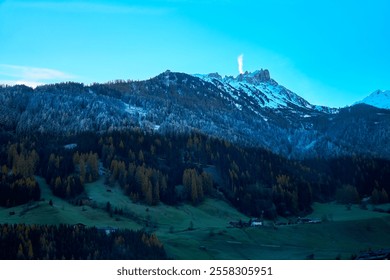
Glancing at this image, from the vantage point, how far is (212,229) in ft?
303

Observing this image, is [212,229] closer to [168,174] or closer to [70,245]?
[70,245]

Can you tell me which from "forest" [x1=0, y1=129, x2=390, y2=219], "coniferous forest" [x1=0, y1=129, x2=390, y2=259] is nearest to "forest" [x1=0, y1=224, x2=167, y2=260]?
"coniferous forest" [x1=0, y1=129, x2=390, y2=259]

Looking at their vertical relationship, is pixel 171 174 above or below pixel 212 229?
above

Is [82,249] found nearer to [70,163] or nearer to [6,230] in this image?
[6,230]

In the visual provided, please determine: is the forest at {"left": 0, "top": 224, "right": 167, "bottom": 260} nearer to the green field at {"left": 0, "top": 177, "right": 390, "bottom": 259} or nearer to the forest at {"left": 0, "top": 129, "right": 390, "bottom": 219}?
the green field at {"left": 0, "top": 177, "right": 390, "bottom": 259}

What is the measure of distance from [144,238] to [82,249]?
16.3 meters

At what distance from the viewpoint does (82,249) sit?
162 feet

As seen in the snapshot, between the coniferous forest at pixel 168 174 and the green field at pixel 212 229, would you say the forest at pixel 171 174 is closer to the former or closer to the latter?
the coniferous forest at pixel 168 174

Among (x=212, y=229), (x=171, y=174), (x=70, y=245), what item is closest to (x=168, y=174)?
(x=171, y=174)

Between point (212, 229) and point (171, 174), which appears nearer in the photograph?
point (212, 229)

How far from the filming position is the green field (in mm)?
72125

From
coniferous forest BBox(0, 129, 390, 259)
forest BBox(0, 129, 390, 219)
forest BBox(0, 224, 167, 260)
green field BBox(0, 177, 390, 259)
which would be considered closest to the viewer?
forest BBox(0, 224, 167, 260)

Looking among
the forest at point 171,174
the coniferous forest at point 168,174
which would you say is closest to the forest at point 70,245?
the coniferous forest at point 168,174
